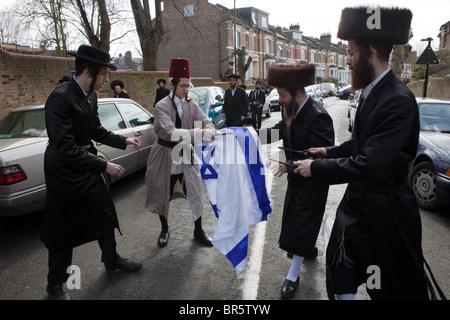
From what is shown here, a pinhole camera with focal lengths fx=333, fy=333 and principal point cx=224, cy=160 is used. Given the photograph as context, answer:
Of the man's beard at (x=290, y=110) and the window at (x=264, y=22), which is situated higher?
the window at (x=264, y=22)

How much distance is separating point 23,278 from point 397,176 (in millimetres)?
3514

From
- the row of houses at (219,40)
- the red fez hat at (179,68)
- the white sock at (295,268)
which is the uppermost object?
the row of houses at (219,40)

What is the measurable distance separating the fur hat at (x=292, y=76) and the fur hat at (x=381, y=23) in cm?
80

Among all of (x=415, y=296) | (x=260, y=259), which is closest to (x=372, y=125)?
(x=415, y=296)

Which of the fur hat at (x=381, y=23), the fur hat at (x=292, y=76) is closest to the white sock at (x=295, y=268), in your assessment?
the fur hat at (x=292, y=76)

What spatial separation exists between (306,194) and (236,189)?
0.64m

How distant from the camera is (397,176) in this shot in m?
1.98

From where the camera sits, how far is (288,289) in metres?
2.96

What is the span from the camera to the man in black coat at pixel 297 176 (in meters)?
2.87

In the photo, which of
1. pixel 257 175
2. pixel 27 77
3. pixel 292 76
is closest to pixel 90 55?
pixel 292 76

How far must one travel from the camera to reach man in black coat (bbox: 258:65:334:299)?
2.87 m

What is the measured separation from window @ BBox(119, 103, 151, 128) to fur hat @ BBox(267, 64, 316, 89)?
412 centimetres

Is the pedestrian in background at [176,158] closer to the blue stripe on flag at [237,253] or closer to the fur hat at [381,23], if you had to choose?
the blue stripe on flag at [237,253]

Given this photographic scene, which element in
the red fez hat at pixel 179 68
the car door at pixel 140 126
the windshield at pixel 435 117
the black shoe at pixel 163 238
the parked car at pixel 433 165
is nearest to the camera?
the red fez hat at pixel 179 68
